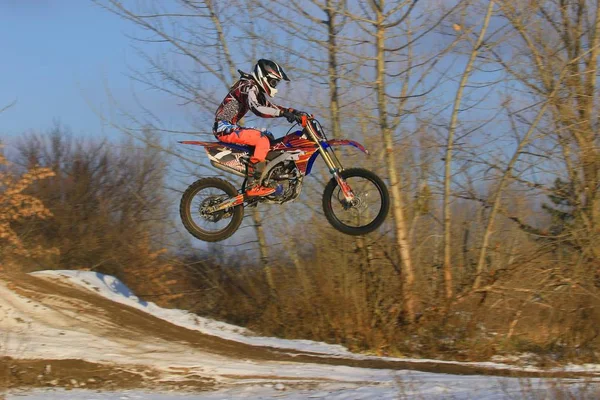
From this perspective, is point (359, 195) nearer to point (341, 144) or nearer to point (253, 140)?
point (341, 144)

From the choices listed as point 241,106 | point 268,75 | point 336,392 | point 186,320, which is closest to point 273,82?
point 268,75

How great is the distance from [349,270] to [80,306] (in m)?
5.72

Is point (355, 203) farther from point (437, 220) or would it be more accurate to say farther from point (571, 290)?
point (571, 290)

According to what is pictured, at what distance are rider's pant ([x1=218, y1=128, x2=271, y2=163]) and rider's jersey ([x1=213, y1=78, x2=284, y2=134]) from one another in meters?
0.09

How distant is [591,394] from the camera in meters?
7.40

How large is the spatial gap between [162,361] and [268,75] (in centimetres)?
627

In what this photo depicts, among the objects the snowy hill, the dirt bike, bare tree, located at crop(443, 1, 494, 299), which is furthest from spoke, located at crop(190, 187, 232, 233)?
bare tree, located at crop(443, 1, 494, 299)

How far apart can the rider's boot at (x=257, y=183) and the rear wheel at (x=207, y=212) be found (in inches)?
10.5

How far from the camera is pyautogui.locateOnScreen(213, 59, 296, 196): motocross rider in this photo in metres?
7.39

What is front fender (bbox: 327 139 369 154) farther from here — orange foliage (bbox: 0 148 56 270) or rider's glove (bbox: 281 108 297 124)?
orange foliage (bbox: 0 148 56 270)

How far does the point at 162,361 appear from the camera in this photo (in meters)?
11.6

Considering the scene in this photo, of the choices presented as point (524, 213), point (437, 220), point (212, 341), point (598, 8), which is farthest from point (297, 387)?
point (598, 8)

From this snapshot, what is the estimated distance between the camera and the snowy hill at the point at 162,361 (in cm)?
1061

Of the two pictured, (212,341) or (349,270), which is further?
(349,270)
